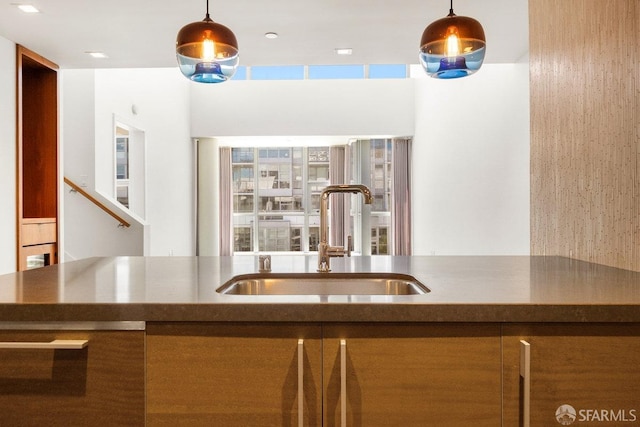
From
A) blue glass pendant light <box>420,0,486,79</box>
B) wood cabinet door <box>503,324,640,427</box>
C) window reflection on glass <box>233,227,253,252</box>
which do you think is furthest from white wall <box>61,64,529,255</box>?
wood cabinet door <box>503,324,640,427</box>

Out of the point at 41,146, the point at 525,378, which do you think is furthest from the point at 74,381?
the point at 41,146

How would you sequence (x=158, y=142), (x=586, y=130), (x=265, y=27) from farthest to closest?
(x=158, y=142) < (x=265, y=27) < (x=586, y=130)

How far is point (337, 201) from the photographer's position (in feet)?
29.7

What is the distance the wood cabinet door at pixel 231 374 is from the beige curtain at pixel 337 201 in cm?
753

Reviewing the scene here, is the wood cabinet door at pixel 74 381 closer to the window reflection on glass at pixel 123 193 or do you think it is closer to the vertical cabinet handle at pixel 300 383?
the vertical cabinet handle at pixel 300 383

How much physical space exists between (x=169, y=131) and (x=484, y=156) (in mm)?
4720

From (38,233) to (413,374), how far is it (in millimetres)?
4205

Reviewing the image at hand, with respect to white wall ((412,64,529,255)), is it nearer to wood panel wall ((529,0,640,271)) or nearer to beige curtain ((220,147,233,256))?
wood panel wall ((529,0,640,271))

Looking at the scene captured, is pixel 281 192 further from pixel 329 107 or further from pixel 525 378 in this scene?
pixel 525 378

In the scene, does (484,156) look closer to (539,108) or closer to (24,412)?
(539,108)

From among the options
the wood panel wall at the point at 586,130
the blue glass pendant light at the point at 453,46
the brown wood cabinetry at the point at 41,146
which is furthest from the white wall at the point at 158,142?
the wood panel wall at the point at 586,130

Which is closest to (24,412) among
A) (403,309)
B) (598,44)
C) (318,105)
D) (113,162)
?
(403,309)

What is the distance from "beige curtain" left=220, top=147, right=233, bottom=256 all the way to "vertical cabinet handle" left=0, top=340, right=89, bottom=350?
26.4ft

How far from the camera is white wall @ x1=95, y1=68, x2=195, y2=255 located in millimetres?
6086
